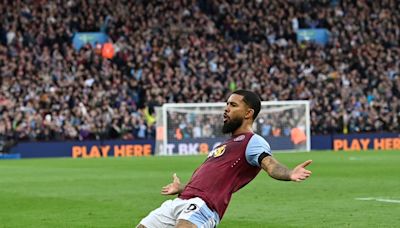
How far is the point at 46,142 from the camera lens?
40.2 m

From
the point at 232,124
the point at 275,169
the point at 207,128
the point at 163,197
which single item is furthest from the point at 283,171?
the point at 207,128

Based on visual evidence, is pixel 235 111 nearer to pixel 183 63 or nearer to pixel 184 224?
pixel 184 224

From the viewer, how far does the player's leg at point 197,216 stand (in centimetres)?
761

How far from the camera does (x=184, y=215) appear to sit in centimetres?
765

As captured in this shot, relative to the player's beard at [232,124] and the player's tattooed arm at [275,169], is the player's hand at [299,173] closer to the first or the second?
the player's tattooed arm at [275,169]

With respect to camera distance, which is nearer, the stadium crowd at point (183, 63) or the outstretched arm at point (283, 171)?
→ the outstretched arm at point (283, 171)

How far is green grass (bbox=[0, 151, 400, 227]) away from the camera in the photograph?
1380 centimetres

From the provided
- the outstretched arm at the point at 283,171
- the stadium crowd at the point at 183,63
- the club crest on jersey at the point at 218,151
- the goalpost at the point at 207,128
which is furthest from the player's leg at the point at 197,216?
the goalpost at the point at 207,128

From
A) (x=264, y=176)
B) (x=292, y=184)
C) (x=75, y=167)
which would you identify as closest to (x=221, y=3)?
(x=75, y=167)

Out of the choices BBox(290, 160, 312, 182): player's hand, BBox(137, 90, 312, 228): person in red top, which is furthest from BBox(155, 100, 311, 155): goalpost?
BBox(290, 160, 312, 182): player's hand

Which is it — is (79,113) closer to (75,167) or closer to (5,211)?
(75,167)

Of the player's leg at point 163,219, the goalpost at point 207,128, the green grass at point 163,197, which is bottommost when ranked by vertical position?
the goalpost at point 207,128

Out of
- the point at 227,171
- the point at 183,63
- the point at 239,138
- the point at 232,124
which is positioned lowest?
the point at 183,63

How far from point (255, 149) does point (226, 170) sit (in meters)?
0.31
